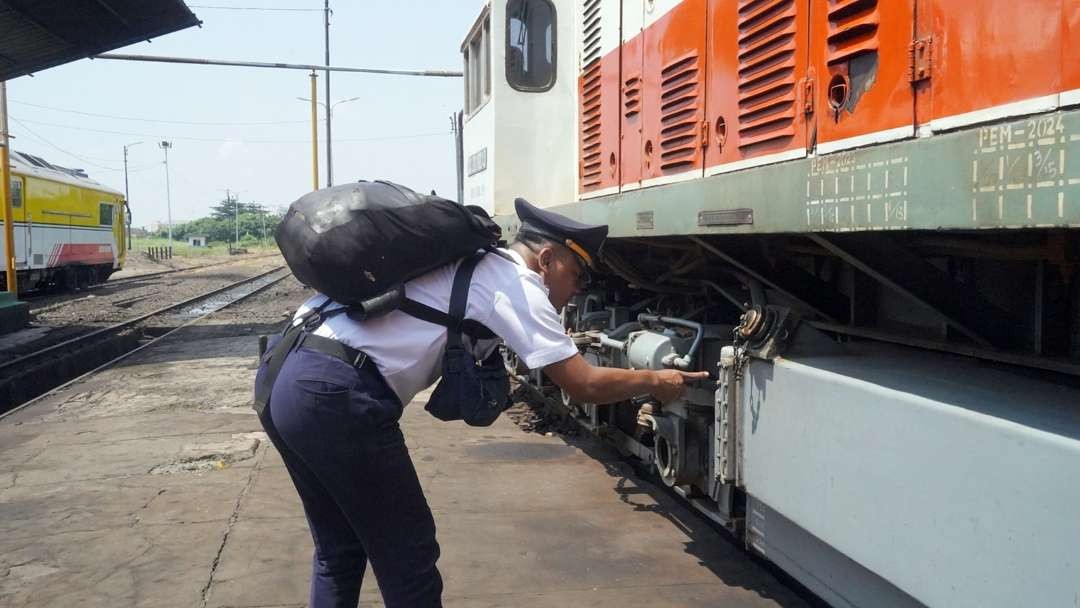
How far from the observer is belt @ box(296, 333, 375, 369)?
2.52 metres

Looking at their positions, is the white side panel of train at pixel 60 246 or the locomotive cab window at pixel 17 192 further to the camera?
the white side panel of train at pixel 60 246

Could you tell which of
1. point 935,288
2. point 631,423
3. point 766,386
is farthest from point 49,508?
point 935,288

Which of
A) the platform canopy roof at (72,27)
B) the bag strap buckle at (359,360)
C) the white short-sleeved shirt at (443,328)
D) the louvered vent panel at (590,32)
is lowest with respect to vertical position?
the bag strap buckle at (359,360)

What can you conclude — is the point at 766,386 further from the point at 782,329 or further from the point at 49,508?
the point at 49,508

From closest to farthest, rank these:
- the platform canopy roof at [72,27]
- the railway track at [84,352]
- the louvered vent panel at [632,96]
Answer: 1. the louvered vent panel at [632,96]
2. the railway track at [84,352]
3. the platform canopy roof at [72,27]

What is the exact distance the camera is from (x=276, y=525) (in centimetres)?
485

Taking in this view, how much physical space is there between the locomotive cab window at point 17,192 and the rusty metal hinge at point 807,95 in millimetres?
22424

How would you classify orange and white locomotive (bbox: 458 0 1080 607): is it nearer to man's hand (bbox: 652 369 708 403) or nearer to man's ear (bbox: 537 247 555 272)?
man's hand (bbox: 652 369 708 403)

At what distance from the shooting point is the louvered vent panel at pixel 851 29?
2754mm

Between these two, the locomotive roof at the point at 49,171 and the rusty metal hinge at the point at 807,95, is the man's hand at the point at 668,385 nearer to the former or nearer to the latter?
the rusty metal hinge at the point at 807,95

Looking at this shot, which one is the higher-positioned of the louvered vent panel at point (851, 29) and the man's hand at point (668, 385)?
the louvered vent panel at point (851, 29)

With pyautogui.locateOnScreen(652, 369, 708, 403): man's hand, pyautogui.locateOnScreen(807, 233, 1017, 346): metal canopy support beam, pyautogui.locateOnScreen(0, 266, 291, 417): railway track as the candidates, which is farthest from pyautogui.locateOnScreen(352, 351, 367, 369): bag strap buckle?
pyautogui.locateOnScreen(0, 266, 291, 417): railway track

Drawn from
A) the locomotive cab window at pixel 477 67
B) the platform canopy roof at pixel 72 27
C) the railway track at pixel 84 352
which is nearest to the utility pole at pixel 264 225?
the railway track at pixel 84 352

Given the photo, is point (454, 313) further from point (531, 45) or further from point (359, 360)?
point (531, 45)
